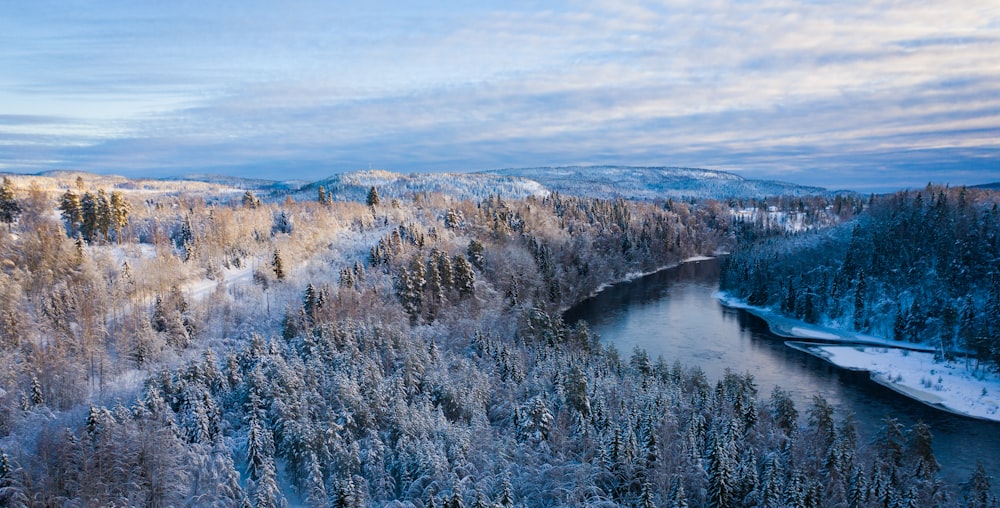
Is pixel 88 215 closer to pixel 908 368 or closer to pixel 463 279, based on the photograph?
pixel 463 279

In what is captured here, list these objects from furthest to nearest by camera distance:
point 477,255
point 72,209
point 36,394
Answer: point 477,255, point 72,209, point 36,394

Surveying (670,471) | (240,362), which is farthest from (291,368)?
(670,471)

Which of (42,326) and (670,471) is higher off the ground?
(42,326)

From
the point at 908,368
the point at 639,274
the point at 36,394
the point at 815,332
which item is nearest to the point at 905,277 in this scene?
the point at 815,332

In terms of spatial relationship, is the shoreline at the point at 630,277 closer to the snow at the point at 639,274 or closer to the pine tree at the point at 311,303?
the snow at the point at 639,274

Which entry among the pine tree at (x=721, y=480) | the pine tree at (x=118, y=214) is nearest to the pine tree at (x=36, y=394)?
the pine tree at (x=721, y=480)

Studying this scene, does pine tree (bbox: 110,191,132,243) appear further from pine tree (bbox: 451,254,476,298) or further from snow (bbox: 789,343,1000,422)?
snow (bbox: 789,343,1000,422)

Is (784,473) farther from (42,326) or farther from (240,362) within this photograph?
(42,326)

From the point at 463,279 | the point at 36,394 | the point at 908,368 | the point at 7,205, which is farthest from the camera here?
the point at 463,279
